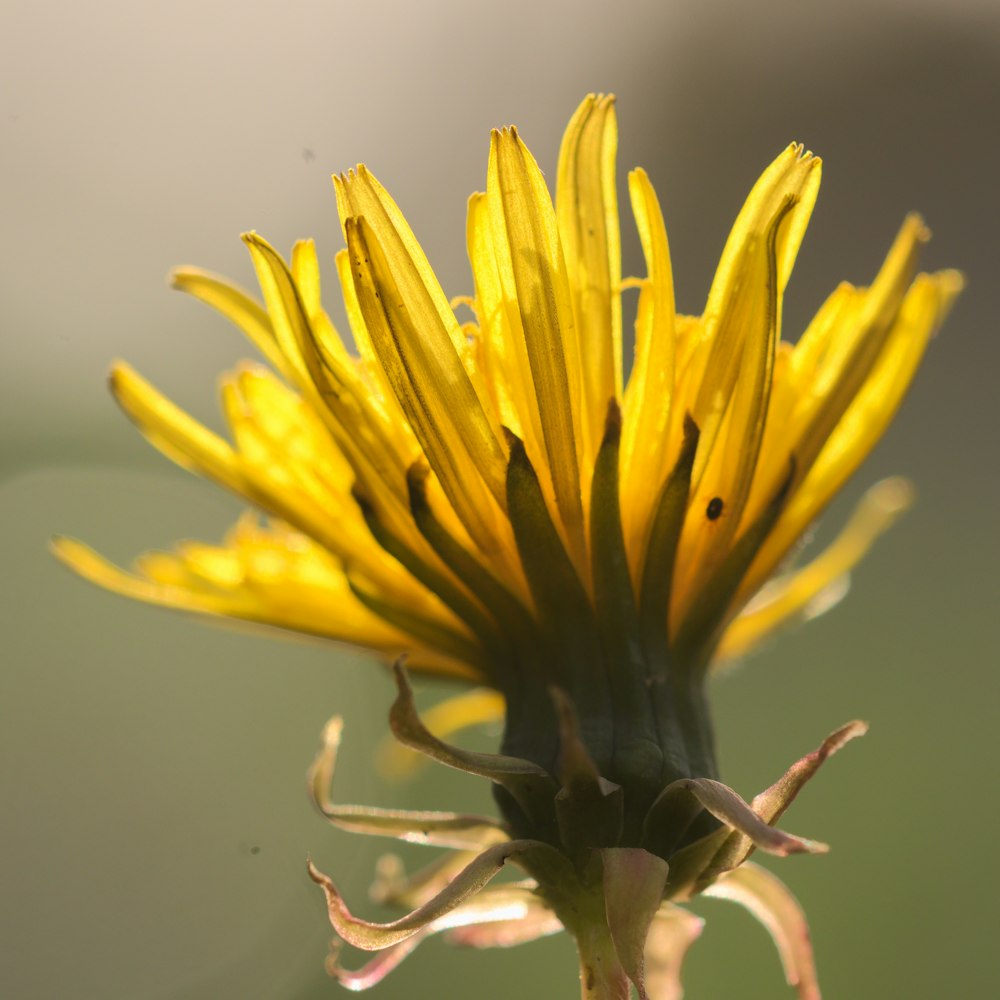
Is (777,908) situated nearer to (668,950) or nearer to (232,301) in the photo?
(668,950)

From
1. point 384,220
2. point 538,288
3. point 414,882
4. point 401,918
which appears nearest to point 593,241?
point 538,288

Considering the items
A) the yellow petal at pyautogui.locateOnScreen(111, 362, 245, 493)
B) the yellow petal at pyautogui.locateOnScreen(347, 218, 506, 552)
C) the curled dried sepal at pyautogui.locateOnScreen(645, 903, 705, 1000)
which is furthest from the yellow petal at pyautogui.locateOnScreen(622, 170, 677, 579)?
the yellow petal at pyautogui.locateOnScreen(111, 362, 245, 493)

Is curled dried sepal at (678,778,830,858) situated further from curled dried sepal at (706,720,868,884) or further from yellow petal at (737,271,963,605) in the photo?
yellow petal at (737,271,963,605)

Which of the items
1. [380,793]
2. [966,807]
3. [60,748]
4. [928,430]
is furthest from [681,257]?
[60,748]

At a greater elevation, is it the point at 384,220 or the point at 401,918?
the point at 384,220

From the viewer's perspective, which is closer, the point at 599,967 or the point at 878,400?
the point at 599,967

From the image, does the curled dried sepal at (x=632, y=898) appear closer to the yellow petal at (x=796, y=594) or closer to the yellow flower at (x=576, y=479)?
the yellow flower at (x=576, y=479)

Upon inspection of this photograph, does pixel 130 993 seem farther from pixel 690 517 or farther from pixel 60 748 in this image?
pixel 690 517
